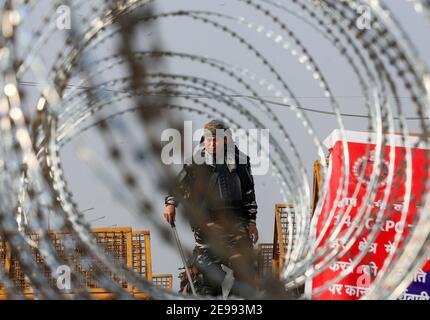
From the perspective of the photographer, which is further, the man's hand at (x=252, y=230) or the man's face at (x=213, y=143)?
the man's hand at (x=252, y=230)

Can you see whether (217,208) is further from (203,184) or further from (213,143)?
(213,143)

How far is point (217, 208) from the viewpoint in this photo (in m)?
7.85

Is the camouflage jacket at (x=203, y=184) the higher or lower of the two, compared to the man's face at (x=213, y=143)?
lower

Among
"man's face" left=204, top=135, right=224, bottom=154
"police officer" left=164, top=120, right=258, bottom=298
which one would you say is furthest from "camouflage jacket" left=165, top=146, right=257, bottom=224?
"man's face" left=204, top=135, right=224, bottom=154

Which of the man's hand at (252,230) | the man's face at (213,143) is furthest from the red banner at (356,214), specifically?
the man's face at (213,143)

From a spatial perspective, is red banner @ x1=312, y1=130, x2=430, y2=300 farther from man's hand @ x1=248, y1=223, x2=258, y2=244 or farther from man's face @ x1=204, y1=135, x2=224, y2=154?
man's face @ x1=204, y1=135, x2=224, y2=154

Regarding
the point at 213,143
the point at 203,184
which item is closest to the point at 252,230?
the point at 203,184

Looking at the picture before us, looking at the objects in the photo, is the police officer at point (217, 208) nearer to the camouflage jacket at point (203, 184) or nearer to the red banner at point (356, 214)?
the camouflage jacket at point (203, 184)

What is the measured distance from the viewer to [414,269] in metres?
5.20

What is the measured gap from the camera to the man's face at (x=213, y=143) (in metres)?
7.68

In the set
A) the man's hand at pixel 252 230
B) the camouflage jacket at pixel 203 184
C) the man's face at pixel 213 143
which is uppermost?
the man's face at pixel 213 143

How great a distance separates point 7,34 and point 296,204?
11.9 feet
